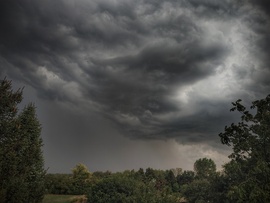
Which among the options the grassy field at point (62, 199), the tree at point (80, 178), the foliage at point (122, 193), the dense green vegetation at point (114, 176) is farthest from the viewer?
the tree at point (80, 178)

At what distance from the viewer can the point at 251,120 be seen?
22172mm

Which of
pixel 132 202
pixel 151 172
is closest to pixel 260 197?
pixel 132 202

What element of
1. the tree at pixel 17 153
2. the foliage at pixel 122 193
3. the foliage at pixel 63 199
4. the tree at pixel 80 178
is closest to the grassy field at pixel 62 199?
the foliage at pixel 63 199

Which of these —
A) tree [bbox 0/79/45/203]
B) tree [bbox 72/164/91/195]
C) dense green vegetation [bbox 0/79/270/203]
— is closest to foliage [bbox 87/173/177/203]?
dense green vegetation [bbox 0/79/270/203]

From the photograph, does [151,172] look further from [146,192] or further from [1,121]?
[1,121]

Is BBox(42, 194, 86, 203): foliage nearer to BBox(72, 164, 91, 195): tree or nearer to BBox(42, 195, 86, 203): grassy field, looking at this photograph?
BBox(42, 195, 86, 203): grassy field

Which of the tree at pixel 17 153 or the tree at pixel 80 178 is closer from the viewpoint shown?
the tree at pixel 17 153

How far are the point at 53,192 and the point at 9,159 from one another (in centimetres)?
6341

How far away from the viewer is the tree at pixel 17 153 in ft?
78.5

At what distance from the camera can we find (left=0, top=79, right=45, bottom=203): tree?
23.9 m

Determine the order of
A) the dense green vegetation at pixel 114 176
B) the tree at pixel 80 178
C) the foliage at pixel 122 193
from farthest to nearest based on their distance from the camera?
the tree at pixel 80 178
the foliage at pixel 122 193
the dense green vegetation at pixel 114 176

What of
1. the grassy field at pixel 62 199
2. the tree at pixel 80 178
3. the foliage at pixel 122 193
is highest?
the tree at pixel 80 178

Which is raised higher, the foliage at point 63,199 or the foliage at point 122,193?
the foliage at point 122,193

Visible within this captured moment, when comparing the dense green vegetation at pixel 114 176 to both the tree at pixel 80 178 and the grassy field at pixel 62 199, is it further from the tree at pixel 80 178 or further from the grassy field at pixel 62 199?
the tree at pixel 80 178
